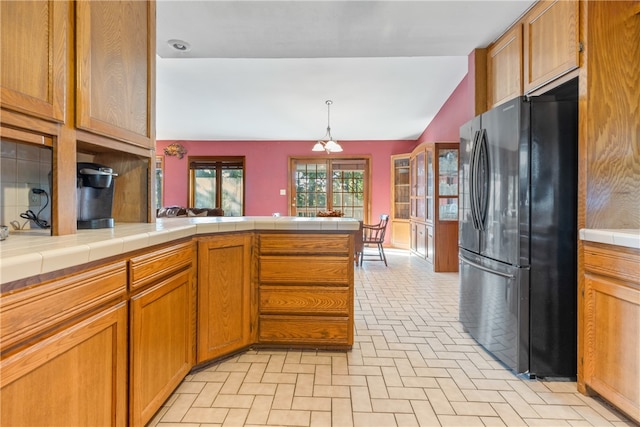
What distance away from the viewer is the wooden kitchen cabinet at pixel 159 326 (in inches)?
50.6

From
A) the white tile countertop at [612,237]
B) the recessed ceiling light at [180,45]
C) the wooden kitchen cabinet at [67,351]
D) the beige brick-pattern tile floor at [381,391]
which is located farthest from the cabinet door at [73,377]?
the recessed ceiling light at [180,45]

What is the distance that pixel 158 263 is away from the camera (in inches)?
56.7

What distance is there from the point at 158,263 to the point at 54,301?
540 millimetres

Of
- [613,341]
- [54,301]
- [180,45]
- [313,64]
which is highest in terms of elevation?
[313,64]

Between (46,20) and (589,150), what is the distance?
2562 mm

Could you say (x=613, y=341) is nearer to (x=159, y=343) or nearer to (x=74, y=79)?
(x=159, y=343)

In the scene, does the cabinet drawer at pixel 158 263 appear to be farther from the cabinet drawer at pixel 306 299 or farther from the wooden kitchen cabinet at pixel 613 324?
the wooden kitchen cabinet at pixel 613 324

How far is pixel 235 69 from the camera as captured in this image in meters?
4.30

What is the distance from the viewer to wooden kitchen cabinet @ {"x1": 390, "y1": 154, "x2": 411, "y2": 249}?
667 centimetres

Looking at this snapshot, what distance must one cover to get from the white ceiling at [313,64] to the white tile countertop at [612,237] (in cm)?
151

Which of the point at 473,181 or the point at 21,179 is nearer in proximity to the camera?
the point at 21,179

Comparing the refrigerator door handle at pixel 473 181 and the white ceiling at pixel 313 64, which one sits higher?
the white ceiling at pixel 313 64

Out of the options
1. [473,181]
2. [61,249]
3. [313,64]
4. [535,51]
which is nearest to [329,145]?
[313,64]

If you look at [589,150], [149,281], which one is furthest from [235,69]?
[589,150]
